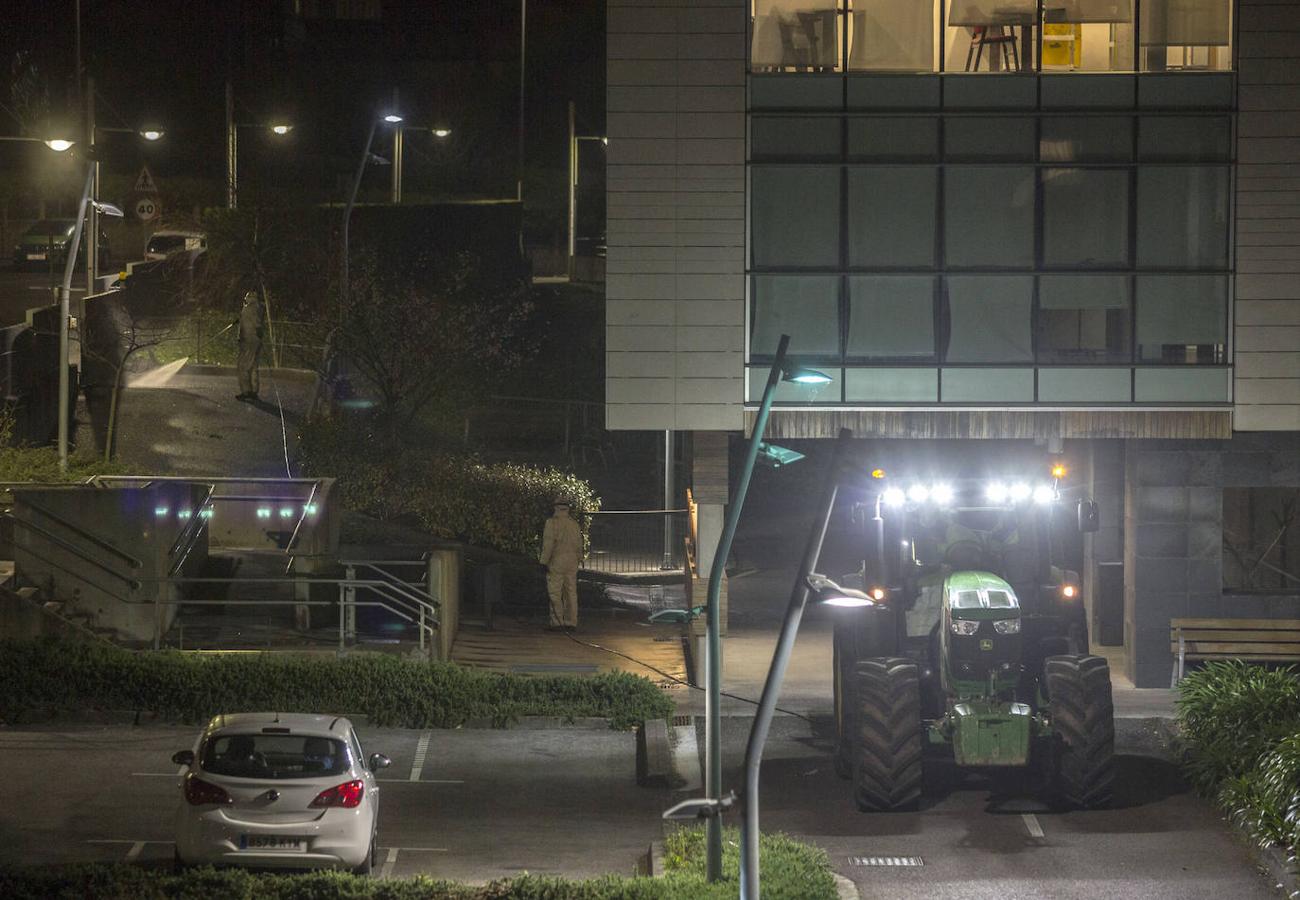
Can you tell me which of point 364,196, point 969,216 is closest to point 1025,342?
point 969,216

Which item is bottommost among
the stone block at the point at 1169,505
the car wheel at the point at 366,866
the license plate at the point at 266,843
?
the car wheel at the point at 366,866

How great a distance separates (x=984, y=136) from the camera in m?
23.4

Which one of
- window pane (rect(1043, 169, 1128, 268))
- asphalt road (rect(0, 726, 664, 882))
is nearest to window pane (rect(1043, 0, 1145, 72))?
window pane (rect(1043, 169, 1128, 268))

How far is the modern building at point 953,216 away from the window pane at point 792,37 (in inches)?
1.1

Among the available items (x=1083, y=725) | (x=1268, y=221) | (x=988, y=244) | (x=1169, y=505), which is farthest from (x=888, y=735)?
(x=1268, y=221)

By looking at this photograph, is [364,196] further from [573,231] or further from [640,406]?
[640,406]

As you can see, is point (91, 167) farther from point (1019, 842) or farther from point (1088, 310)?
point (1019, 842)

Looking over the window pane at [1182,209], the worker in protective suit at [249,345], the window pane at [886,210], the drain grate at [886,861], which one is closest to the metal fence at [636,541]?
the worker in protective suit at [249,345]

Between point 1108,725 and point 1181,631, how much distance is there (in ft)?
24.9

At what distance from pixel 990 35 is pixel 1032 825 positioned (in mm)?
10857

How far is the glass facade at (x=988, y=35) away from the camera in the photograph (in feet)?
76.4

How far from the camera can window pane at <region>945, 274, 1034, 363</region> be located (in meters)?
23.6

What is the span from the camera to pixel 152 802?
18016 millimetres

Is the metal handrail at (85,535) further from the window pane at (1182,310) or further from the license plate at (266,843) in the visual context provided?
the window pane at (1182,310)
